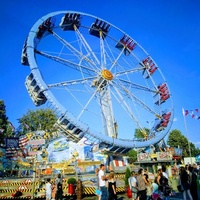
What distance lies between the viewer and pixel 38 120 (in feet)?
195

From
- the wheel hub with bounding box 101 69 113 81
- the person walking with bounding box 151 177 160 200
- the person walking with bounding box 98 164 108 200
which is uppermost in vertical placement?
the wheel hub with bounding box 101 69 113 81

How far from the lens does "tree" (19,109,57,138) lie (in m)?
58.6

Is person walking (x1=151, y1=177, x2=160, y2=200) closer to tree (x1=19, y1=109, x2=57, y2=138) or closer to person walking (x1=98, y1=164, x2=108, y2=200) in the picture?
person walking (x1=98, y1=164, x2=108, y2=200)

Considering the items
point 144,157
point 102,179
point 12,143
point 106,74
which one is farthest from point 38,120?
point 102,179

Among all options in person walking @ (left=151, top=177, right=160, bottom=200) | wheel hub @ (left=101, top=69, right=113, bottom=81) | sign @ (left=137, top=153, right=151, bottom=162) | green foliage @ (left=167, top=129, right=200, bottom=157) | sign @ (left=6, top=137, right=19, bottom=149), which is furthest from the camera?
green foliage @ (left=167, top=129, right=200, bottom=157)

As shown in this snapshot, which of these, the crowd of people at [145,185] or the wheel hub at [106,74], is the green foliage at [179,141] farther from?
the crowd of people at [145,185]

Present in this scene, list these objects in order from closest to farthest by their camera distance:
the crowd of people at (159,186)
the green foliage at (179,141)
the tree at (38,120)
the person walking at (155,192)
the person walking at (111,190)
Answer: the crowd of people at (159,186), the person walking at (111,190), the person walking at (155,192), the tree at (38,120), the green foliage at (179,141)

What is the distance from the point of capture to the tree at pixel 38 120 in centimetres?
5862

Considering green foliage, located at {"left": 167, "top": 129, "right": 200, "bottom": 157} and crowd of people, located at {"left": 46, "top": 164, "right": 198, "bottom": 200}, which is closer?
crowd of people, located at {"left": 46, "top": 164, "right": 198, "bottom": 200}

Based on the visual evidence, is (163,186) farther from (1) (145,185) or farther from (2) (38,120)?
(2) (38,120)

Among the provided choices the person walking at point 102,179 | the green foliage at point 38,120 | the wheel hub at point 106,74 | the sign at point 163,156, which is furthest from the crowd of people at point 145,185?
the green foliage at point 38,120

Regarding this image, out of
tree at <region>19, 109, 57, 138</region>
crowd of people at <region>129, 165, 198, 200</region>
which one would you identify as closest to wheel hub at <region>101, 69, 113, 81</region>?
crowd of people at <region>129, 165, 198, 200</region>

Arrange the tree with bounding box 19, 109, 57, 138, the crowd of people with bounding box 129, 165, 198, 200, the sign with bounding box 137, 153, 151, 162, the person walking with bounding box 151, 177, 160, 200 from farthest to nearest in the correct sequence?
the tree with bounding box 19, 109, 57, 138 < the sign with bounding box 137, 153, 151, 162 < the person walking with bounding box 151, 177, 160, 200 < the crowd of people with bounding box 129, 165, 198, 200

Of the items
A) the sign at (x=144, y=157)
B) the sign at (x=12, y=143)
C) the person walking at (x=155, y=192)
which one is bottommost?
the person walking at (x=155, y=192)
